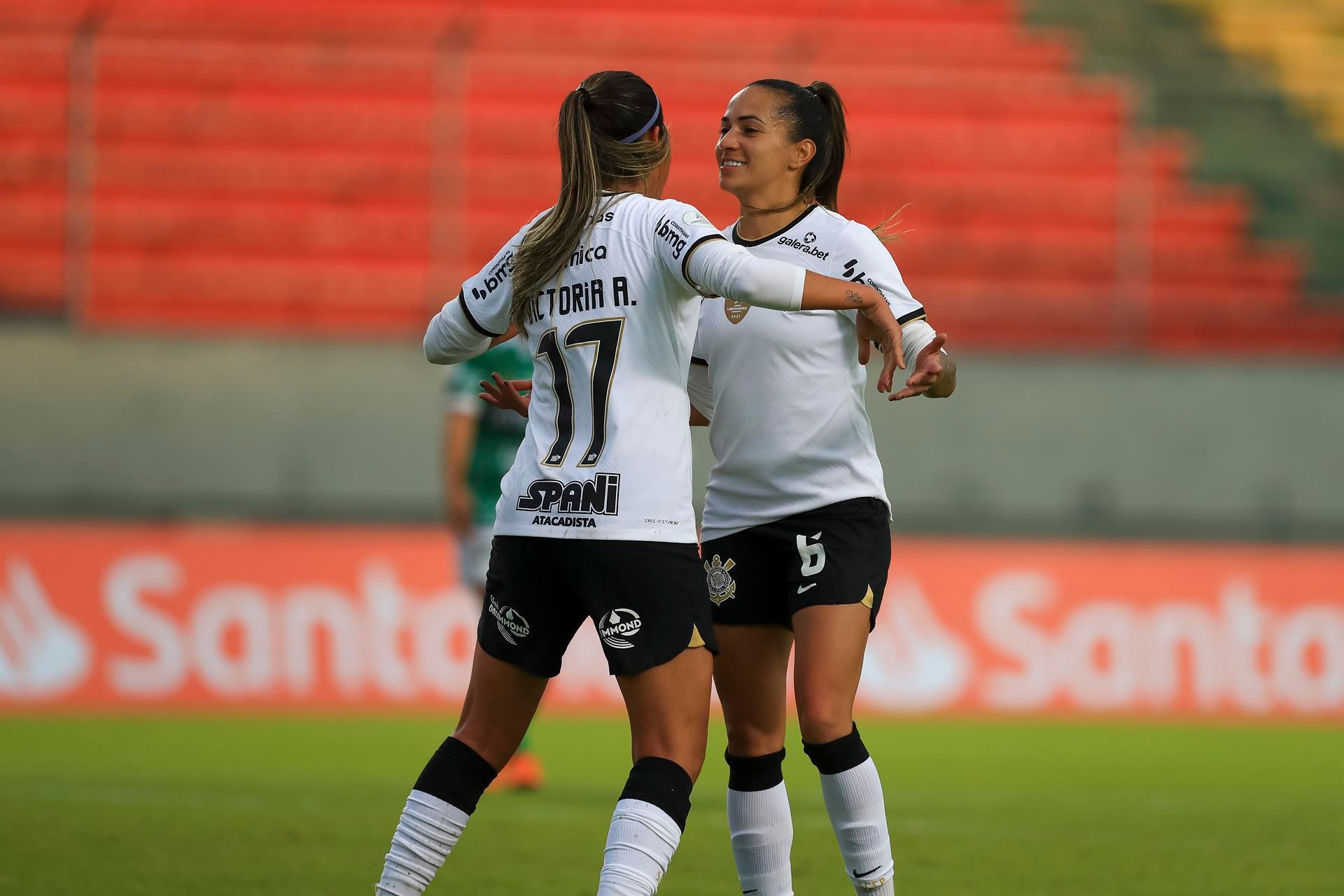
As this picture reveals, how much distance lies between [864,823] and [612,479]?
116 centimetres

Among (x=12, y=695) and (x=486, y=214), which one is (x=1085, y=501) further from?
(x=12, y=695)

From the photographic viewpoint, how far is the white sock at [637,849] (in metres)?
3.88

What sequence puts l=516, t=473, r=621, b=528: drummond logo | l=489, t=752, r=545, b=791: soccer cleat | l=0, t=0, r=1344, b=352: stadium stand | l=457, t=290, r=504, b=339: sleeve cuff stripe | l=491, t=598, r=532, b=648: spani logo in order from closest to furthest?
1. l=516, t=473, r=621, b=528: drummond logo
2. l=491, t=598, r=532, b=648: spani logo
3. l=457, t=290, r=504, b=339: sleeve cuff stripe
4. l=489, t=752, r=545, b=791: soccer cleat
5. l=0, t=0, r=1344, b=352: stadium stand

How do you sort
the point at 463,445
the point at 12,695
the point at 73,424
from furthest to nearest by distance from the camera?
1. the point at 73,424
2. the point at 12,695
3. the point at 463,445

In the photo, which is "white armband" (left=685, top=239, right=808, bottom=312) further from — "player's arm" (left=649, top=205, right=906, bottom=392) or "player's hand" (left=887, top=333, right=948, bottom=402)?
"player's hand" (left=887, top=333, right=948, bottom=402)

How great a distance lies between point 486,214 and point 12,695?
485 cm

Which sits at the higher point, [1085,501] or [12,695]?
[1085,501]

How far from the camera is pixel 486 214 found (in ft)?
44.5

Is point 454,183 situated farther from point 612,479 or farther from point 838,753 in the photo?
point 612,479

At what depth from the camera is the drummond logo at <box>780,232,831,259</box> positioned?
468cm

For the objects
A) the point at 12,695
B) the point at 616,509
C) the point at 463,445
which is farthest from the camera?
the point at 12,695

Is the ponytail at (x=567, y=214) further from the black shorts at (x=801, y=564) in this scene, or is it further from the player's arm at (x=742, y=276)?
the black shorts at (x=801, y=564)

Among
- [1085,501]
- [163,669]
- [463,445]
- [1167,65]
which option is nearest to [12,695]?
[163,669]

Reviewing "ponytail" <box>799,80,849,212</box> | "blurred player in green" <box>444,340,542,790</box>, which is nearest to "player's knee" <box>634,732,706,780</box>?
"ponytail" <box>799,80,849,212</box>
